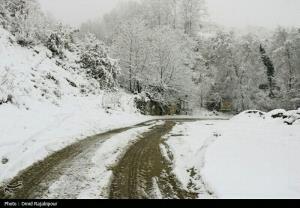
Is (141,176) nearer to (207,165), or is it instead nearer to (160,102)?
(207,165)

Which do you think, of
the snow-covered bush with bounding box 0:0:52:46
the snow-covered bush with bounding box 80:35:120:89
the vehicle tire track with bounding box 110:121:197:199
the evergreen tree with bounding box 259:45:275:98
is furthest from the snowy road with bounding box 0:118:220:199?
the evergreen tree with bounding box 259:45:275:98

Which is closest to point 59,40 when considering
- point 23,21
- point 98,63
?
point 23,21

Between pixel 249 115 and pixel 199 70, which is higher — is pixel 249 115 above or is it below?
below

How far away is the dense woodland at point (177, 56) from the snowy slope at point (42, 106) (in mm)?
1806

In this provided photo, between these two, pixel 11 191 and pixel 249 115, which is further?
pixel 249 115

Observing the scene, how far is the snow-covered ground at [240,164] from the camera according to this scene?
7250 millimetres

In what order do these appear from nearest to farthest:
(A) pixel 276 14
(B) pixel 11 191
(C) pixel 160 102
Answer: (B) pixel 11 191 < (C) pixel 160 102 < (A) pixel 276 14

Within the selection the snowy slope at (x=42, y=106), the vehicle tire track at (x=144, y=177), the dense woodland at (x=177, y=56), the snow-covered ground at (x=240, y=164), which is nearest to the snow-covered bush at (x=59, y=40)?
the dense woodland at (x=177, y=56)

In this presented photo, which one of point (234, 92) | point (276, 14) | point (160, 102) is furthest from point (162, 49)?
point (276, 14)

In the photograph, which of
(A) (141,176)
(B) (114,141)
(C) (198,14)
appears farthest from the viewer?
(C) (198,14)

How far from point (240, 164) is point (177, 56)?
29.6m

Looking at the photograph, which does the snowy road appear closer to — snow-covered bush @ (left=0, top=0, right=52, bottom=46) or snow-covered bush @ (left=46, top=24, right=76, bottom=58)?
snow-covered bush @ (left=0, top=0, right=52, bottom=46)

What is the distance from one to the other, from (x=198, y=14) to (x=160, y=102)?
23.1m

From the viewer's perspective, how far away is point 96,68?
2983cm
